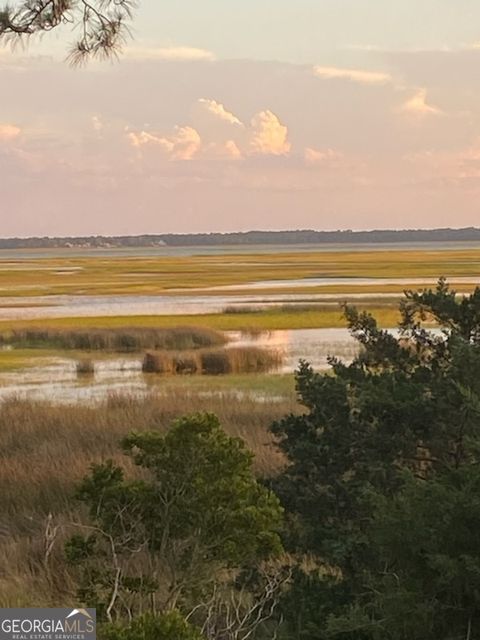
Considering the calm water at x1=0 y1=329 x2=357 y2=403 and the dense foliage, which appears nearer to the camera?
the dense foliage

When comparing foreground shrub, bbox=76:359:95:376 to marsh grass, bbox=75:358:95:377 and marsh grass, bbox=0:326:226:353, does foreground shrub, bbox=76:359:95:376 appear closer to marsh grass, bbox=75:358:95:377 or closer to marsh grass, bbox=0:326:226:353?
marsh grass, bbox=75:358:95:377

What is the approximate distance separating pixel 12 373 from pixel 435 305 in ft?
70.1

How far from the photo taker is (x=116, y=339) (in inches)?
1315

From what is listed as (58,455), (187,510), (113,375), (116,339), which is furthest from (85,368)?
(187,510)

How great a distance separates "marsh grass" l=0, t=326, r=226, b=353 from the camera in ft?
107

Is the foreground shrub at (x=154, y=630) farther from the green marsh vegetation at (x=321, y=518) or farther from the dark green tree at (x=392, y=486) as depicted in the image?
the dark green tree at (x=392, y=486)

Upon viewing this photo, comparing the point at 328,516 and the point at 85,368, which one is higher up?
the point at 328,516

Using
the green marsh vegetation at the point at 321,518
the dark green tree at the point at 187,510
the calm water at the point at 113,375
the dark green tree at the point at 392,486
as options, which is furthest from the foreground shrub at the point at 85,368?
the dark green tree at the point at 187,510

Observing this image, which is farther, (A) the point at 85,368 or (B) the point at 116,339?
(B) the point at 116,339

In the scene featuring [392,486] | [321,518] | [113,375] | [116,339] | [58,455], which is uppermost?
[392,486]

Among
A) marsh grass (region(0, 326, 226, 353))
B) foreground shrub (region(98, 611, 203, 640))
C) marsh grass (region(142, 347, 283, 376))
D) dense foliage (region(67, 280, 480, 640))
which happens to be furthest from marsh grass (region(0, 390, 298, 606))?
marsh grass (region(0, 326, 226, 353))

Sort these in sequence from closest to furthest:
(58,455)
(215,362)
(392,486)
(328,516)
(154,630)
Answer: (154,630), (392,486), (328,516), (58,455), (215,362)

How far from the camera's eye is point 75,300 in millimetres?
53688

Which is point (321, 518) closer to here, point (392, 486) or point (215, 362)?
point (392, 486)
